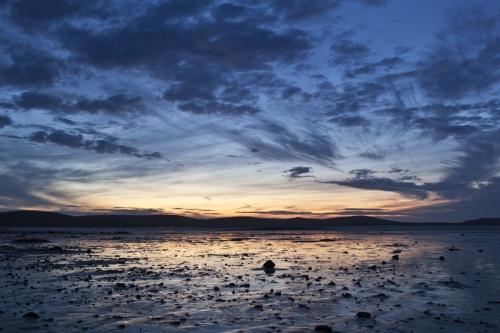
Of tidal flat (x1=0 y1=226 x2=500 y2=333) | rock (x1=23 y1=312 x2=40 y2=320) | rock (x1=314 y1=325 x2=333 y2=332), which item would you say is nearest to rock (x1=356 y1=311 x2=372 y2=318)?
tidal flat (x1=0 y1=226 x2=500 y2=333)

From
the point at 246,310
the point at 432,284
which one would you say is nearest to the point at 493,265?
the point at 432,284

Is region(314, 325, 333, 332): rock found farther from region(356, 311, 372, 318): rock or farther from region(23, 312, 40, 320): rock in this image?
region(23, 312, 40, 320): rock

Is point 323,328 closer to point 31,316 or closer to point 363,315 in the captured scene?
point 363,315

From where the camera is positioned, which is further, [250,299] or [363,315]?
[250,299]

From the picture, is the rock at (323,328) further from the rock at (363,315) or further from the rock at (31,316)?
the rock at (31,316)

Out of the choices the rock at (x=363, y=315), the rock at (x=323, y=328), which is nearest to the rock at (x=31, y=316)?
the rock at (x=323, y=328)

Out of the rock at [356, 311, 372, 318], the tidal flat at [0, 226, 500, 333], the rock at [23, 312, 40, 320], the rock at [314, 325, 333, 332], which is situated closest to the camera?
the rock at [314, 325, 333, 332]

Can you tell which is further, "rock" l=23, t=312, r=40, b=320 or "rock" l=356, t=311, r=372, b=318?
"rock" l=356, t=311, r=372, b=318

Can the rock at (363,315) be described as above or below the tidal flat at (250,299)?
above

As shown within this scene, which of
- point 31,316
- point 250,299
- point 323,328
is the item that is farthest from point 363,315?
point 31,316

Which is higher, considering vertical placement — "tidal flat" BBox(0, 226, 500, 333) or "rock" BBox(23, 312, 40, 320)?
"rock" BBox(23, 312, 40, 320)

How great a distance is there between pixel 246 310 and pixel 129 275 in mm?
12647

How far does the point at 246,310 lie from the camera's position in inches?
620

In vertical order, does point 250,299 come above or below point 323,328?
below
